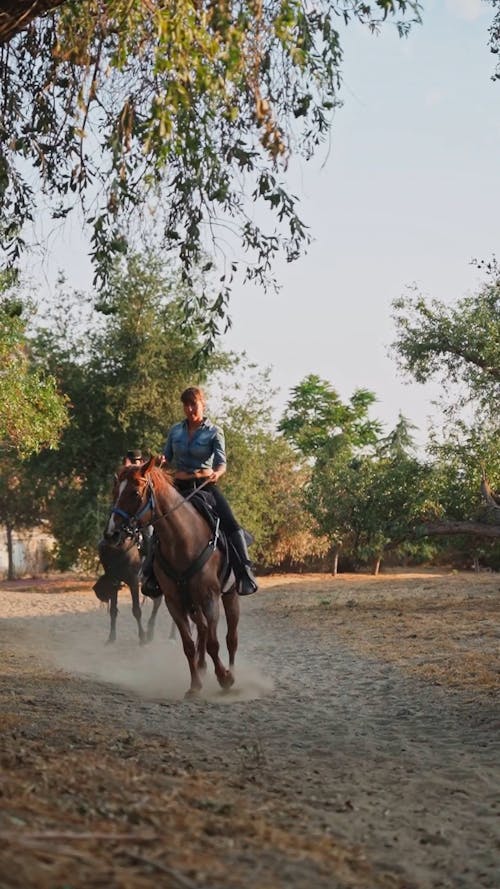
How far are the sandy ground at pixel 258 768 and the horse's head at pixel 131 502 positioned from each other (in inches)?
62.8

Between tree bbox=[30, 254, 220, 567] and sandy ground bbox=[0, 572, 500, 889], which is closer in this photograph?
sandy ground bbox=[0, 572, 500, 889]

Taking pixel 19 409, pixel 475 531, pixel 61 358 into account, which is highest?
pixel 61 358

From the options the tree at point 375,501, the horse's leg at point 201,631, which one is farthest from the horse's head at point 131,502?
the tree at point 375,501

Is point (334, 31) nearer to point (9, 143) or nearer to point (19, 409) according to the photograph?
point (9, 143)

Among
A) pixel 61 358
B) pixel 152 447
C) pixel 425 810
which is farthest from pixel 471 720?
pixel 61 358

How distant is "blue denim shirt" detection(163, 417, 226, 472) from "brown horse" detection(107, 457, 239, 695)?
10.3 inches

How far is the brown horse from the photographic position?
29.6 ft

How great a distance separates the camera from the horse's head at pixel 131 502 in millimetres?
8906

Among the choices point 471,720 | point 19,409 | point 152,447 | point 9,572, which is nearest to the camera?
point 471,720

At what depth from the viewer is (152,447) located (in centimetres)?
2962

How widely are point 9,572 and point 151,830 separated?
4411 centimetres

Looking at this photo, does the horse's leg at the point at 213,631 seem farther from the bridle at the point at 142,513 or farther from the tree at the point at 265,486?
the tree at the point at 265,486

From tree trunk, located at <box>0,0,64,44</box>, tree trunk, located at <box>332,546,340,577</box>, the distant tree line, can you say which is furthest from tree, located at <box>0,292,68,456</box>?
tree trunk, located at <box>332,546,340,577</box>

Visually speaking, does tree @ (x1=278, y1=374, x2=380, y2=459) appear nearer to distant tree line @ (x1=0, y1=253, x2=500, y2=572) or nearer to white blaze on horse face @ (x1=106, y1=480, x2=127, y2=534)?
distant tree line @ (x1=0, y1=253, x2=500, y2=572)
